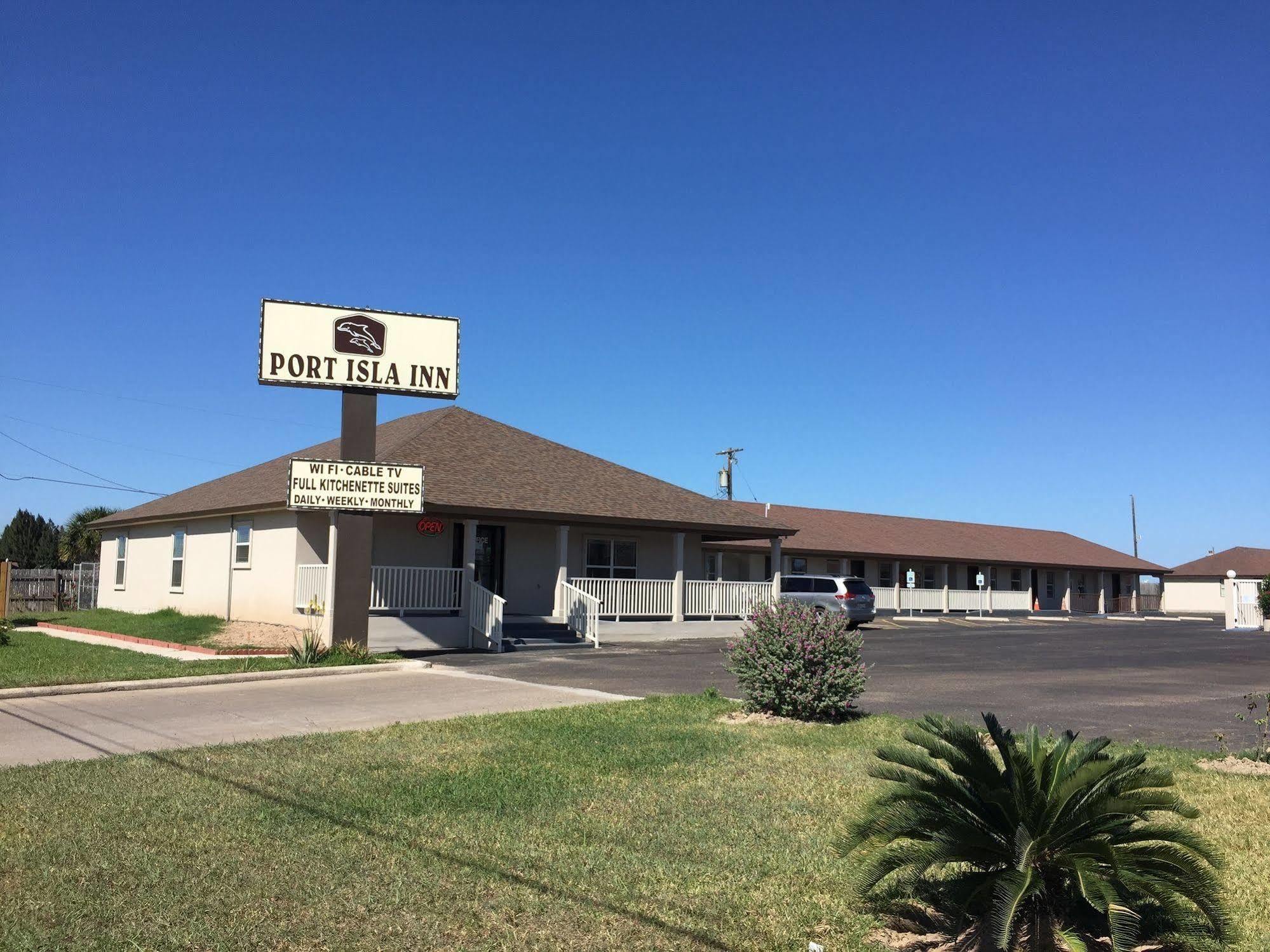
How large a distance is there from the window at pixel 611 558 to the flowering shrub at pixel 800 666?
52.6ft

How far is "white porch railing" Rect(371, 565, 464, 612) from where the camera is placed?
2234 centimetres

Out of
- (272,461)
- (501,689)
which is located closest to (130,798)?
(501,689)

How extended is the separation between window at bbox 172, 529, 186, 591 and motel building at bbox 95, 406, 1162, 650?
0.25ft

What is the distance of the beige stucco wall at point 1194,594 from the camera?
212 ft

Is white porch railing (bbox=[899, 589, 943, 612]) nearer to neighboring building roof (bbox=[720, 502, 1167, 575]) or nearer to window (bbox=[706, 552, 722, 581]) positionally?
neighboring building roof (bbox=[720, 502, 1167, 575])

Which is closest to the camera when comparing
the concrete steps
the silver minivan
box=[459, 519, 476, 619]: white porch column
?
box=[459, 519, 476, 619]: white porch column

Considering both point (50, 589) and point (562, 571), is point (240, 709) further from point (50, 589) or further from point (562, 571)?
point (50, 589)

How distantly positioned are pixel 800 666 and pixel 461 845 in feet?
18.7

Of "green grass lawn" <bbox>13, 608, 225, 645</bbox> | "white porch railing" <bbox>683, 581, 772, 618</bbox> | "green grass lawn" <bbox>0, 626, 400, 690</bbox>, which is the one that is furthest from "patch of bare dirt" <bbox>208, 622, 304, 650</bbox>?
"white porch railing" <bbox>683, 581, 772, 618</bbox>

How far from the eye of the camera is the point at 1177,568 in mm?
69438

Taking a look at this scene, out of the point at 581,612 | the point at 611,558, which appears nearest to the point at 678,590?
the point at 611,558

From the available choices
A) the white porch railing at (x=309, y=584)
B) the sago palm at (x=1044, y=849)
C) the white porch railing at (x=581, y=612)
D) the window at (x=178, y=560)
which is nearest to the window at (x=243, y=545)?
the white porch railing at (x=309, y=584)

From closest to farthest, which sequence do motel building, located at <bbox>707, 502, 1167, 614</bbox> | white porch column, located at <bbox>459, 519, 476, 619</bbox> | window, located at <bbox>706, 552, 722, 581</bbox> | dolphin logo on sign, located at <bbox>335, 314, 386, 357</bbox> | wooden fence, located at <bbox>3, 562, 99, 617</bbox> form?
dolphin logo on sign, located at <bbox>335, 314, 386, 357</bbox>
white porch column, located at <bbox>459, 519, 476, 619</bbox>
wooden fence, located at <bbox>3, 562, 99, 617</bbox>
window, located at <bbox>706, 552, 722, 581</bbox>
motel building, located at <bbox>707, 502, 1167, 614</bbox>

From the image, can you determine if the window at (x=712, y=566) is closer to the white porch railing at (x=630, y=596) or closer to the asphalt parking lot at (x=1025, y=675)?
the asphalt parking lot at (x=1025, y=675)
